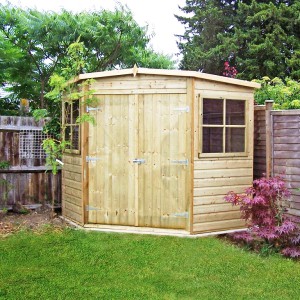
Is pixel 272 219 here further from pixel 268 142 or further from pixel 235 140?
pixel 235 140

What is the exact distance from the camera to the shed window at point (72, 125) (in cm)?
655

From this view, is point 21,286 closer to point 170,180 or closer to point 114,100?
point 170,180

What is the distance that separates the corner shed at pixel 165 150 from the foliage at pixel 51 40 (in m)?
4.39

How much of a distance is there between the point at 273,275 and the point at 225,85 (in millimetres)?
2814

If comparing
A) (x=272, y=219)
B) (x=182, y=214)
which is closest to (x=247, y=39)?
(x=182, y=214)

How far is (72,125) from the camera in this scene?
6.69 meters

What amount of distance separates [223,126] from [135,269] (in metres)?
2.54

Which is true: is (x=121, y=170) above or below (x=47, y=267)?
above

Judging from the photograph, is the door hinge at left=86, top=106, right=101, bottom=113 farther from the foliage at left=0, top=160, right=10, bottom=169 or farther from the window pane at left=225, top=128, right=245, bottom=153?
the foliage at left=0, top=160, right=10, bottom=169

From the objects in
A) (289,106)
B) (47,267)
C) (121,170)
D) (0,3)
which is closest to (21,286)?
(47,267)

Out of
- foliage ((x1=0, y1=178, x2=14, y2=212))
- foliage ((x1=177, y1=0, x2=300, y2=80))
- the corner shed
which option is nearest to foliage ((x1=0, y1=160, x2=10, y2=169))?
foliage ((x1=0, y1=178, x2=14, y2=212))

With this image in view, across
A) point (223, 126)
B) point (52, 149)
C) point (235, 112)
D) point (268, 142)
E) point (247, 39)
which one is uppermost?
point (247, 39)

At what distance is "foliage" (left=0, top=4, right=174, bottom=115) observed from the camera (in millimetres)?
10445

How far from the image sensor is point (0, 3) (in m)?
10.9
